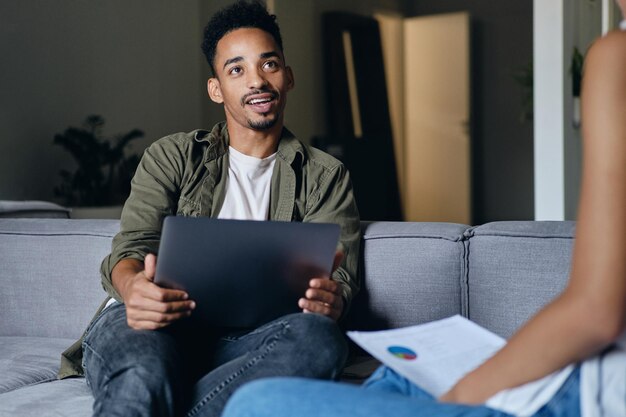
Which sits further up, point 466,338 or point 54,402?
point 466,338

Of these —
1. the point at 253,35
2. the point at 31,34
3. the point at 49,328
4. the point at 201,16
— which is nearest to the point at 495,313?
the point at 253,35

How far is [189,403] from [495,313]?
701 mm

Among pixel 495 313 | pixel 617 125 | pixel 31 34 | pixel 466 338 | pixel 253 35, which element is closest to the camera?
pixel 617 125

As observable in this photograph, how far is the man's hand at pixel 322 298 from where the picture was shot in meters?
1.46

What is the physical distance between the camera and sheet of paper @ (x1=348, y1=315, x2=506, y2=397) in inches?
38.4

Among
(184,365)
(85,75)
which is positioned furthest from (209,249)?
(85,75)

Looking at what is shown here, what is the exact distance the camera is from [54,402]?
1547mm

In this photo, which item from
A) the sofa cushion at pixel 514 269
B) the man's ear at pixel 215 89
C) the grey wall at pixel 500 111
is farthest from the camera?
the grey wall at pixel 500 111

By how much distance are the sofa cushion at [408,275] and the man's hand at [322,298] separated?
1.03ft

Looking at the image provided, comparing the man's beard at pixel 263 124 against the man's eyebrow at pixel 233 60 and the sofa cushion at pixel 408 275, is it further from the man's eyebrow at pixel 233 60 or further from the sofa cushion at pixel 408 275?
the sofa cushion at pixel 408 275

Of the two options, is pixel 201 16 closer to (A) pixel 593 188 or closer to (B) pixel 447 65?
(B) pixel 447 65

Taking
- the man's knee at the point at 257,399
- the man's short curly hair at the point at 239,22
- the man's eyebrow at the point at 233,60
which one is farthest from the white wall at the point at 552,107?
the man's knee at the point at 257,399

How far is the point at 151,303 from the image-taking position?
1.40 meters

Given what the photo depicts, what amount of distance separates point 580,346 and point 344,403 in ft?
0.76
